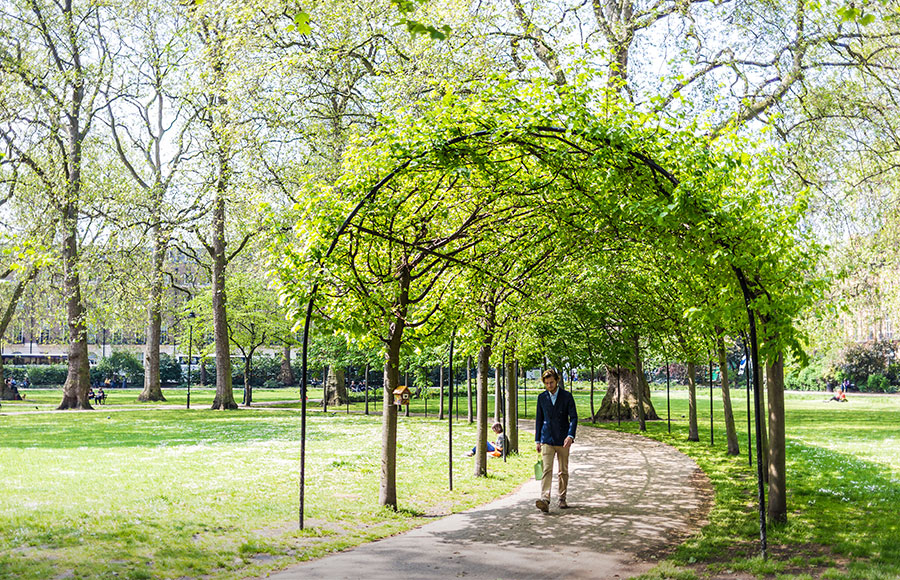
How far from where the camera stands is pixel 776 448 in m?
9.17

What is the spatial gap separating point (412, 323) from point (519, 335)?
6471 millimetres

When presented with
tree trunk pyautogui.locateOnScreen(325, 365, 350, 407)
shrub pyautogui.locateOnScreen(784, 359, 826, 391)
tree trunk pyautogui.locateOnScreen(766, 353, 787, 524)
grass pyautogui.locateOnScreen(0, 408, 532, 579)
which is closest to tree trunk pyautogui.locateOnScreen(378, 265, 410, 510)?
grass pyautogui.locateOnScreen(0, 408, 532, 579)

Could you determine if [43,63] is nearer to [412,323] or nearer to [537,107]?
[412,323]

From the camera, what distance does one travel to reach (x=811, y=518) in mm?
9430

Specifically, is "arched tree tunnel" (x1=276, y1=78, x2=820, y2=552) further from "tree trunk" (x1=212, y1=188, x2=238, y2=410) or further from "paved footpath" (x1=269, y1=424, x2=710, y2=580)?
"tree trunk" (x1=212, y1=188, x2=238, y2=410)

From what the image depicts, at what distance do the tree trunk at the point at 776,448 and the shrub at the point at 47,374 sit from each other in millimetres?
64522

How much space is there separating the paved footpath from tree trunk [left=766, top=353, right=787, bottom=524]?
96cm

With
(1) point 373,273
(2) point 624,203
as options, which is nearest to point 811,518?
(2) point 624,203

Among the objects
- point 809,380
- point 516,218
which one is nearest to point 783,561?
point 516,218

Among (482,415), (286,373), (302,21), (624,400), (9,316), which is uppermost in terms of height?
(302,21)

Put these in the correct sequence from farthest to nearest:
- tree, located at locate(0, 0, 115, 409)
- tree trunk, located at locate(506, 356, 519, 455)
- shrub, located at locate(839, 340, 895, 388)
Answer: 1. shrub, located at locate(839, 340, 895, 388)
2. tree, located at locate(0, 0, 115, 409)
3. tree trunk, located at locate(506, 356, 519, 455)

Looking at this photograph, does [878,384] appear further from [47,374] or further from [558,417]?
[47,374]

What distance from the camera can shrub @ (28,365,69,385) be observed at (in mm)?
63094

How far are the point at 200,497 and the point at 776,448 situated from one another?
7.88m
